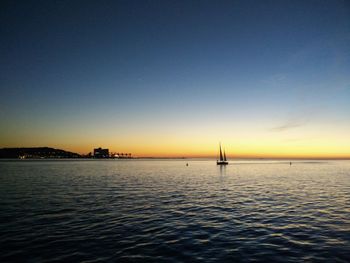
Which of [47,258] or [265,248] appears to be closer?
[47,258]

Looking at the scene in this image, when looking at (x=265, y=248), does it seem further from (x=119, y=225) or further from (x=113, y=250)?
(x=119, y=225)

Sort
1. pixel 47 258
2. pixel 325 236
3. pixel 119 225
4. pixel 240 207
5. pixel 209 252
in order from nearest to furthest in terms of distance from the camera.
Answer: pixel 47 258 < pixel 209 252 < pixel 325 236 < pixel 119 225 < pixel 240 207

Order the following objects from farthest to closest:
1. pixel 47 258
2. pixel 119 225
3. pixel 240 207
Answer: pixel 240 207 → pixel 119 225 → pixel 47 258

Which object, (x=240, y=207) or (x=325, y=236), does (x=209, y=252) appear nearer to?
(x=325, y=236)

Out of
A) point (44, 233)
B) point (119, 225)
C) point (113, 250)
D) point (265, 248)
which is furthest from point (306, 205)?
point (44, 233)

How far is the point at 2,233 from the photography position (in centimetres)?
1791

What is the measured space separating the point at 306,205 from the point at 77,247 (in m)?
25.8

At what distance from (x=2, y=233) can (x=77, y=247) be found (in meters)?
7.21

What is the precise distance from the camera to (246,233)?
18078mm

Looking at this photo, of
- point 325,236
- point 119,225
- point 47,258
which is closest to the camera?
point 47,258

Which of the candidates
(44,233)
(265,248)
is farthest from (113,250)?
(265,248)

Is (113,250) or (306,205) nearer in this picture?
(113,250)

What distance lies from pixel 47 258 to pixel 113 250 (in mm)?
3482

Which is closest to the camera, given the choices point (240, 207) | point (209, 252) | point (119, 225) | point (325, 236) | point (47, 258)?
point (47, 258)
